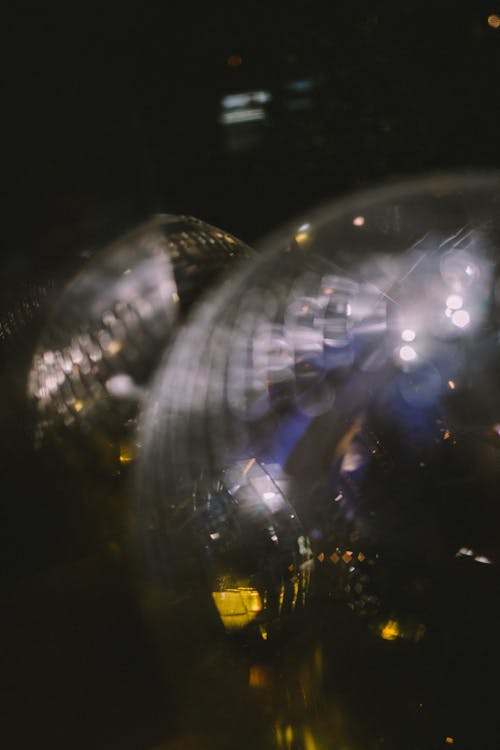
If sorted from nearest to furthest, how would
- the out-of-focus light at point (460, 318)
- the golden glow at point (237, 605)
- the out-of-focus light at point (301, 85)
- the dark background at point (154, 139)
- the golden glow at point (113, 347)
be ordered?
the out-of-focus light at point (460, 318) → the golden glow at point (237, 605) → the golden glow at point (113, 347) → the dark background at point (154, 139) → the out-of-focus light at point (301, 85)

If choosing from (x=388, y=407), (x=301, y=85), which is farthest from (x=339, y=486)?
(x=301, y=85)

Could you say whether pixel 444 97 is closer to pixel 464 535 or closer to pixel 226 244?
pixel 226 244

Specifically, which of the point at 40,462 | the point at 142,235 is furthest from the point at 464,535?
the point at 40,462

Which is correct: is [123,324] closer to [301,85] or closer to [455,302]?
[455,302]

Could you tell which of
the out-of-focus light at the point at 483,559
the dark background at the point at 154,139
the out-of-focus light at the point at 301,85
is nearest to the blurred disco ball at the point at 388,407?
the out-of-focus light at the point at 483,559

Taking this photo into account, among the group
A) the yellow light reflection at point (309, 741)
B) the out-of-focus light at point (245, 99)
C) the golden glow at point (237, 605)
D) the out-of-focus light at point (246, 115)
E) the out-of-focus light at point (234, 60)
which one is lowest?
the yellow light reflection at point (309, 741)

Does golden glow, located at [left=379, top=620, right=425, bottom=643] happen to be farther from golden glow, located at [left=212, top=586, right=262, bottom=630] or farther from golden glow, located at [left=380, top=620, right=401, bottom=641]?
golden glow, located at [left=212, top=586, right=262, bottom=630]

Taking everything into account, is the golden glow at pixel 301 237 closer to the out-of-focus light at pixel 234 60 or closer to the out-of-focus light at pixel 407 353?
the out-of-focus light at pixel 407 353
